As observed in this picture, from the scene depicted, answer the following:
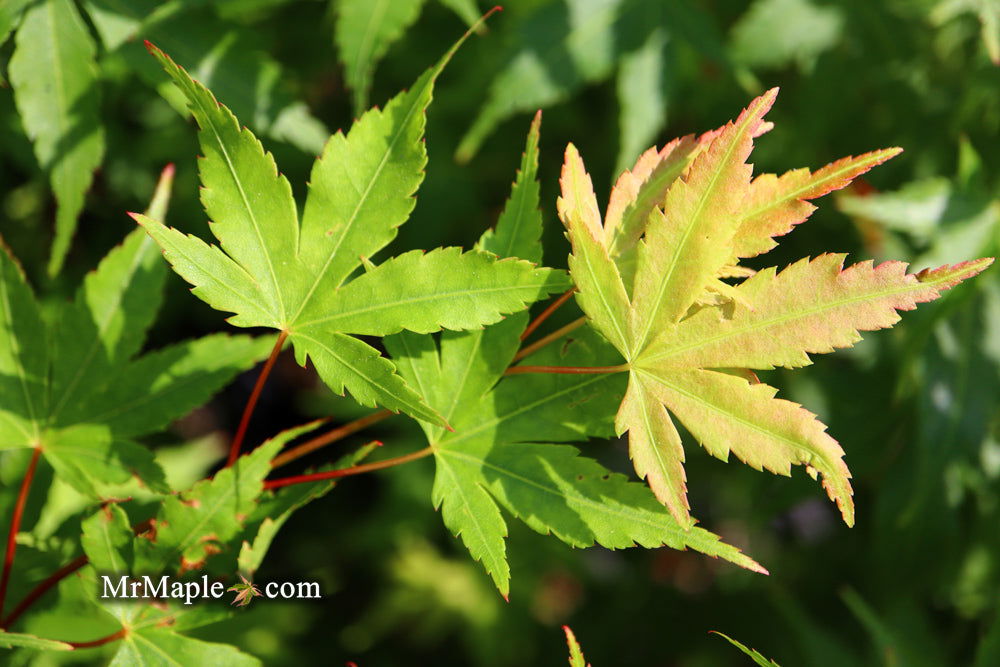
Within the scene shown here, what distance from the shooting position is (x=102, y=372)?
3.29 feet

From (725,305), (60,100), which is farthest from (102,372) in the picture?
(725,305)

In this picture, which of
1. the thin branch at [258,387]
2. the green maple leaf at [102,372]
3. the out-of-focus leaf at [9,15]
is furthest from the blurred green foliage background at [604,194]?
the thin branch at [258,387]

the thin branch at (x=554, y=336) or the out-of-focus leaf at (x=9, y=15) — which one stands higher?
the out-of-focus leaf at (x=9, y=15)

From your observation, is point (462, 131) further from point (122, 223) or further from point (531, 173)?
point (531, 173)

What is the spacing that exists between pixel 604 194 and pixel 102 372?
1.34 meters

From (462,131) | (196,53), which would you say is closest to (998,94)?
(462,131)

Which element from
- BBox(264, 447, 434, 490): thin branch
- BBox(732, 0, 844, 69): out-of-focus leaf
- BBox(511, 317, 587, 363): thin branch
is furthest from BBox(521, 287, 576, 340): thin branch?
BBox(732, 0, 844, 69): out-of-focus leaf

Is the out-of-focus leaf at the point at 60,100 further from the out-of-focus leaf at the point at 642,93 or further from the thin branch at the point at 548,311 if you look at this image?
the out-of-focus leaf at the point at 642,93

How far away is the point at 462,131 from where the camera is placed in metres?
2.15

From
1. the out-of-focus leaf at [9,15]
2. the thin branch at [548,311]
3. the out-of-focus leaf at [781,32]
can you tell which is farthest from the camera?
the out-of-focus leaf at [781,32]

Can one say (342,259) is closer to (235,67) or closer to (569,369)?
(569,369)

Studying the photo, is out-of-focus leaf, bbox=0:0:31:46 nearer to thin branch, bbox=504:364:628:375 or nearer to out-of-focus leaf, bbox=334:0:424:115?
A: out-of-focus leaf, bbox=334:0:424:115

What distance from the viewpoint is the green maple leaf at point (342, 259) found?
0.78 m

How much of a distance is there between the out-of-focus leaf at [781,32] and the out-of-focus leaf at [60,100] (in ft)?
4.01
